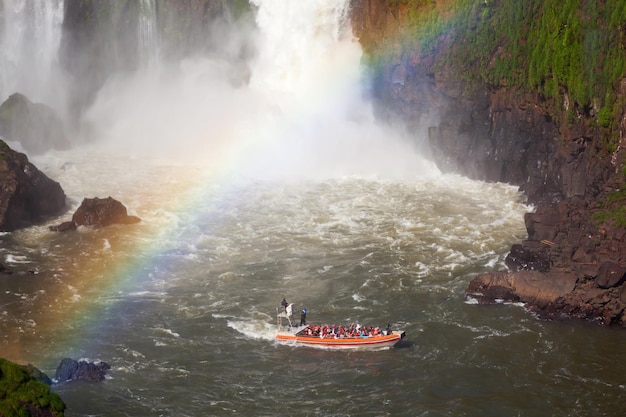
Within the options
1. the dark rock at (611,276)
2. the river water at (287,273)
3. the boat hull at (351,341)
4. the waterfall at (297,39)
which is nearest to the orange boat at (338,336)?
the boat hull at (351,341)

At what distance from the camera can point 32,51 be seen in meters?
87.5

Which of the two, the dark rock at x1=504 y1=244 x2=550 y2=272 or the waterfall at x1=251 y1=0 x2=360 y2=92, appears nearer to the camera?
the dark rock at x1=504 y1=244 x2=550 y2=272

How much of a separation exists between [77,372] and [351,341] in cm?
1225

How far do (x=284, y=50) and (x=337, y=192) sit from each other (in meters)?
23.1

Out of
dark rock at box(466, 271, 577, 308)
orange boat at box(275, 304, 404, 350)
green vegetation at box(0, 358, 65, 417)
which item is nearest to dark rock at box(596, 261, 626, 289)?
dark rock at box(466, 271, 577, 308)

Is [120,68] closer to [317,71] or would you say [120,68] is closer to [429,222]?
[317,71]

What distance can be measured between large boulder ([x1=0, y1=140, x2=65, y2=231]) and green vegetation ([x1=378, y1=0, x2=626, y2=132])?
31.0 metres

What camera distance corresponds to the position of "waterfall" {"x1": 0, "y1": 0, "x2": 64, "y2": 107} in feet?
281

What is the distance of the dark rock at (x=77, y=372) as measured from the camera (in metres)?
37.2

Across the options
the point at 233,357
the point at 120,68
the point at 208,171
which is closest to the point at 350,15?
the point at 208,171

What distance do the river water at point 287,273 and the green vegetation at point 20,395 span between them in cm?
653

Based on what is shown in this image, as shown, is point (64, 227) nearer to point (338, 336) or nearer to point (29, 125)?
point (338, 336)

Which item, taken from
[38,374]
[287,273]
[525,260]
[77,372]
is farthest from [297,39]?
[38,374]

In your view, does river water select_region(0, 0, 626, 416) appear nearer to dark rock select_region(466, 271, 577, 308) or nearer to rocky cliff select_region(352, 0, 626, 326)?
dark rock select_region(466, 271, 577, 308)
